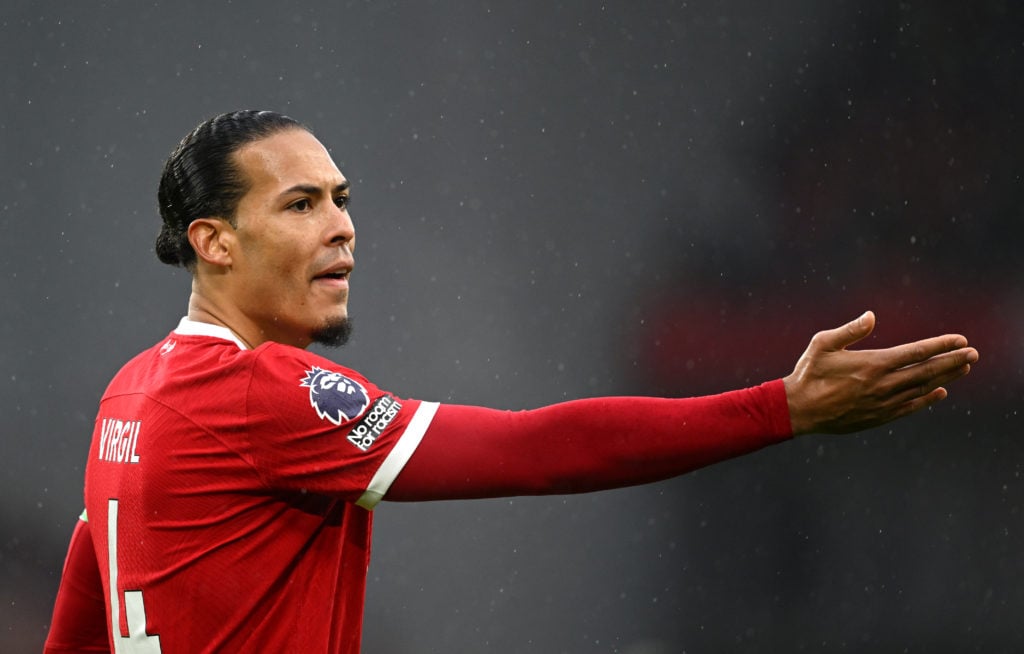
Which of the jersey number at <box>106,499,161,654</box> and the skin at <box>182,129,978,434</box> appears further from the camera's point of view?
the skin at <box>182,129,978,434</box>

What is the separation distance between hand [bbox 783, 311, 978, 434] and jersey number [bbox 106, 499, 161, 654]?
87cm

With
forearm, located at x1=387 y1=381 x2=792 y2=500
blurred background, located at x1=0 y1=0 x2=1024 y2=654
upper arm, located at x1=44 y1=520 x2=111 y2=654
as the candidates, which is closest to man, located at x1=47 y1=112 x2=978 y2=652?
forearm, located at x1=387 y1=381 x2=792 y2=500

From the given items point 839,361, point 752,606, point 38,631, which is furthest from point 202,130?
point 752,606

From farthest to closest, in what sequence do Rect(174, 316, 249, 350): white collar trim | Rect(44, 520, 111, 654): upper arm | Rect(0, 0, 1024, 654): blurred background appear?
Rect(0, 0, 1024, 654): blurred background < Rect(44, 520, 111, 654): upper arm < Rect(174, 316, 249, 350): white collar trim

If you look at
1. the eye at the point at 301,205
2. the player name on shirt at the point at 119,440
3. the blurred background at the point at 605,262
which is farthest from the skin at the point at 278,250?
the blurred background at the point at 605,262

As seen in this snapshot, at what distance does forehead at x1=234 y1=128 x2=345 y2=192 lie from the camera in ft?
5.11

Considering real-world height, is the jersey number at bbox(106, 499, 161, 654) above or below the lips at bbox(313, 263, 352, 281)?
below

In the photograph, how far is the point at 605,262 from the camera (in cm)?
372

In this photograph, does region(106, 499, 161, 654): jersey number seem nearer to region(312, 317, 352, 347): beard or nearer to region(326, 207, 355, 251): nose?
region(312, 317, 352, 347): beard

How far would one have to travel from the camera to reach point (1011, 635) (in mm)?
4184

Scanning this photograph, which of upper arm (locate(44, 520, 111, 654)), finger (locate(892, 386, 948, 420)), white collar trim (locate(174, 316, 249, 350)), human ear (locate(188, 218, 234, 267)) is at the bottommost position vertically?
upper arm (locate(44, 520, 111, 654))

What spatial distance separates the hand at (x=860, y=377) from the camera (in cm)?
123

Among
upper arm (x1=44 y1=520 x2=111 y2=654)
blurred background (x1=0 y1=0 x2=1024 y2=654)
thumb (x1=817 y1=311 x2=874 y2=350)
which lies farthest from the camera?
blurred background (x1=0 y1=0 x2=1024 y2=654)

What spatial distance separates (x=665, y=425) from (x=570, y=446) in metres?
0.12
